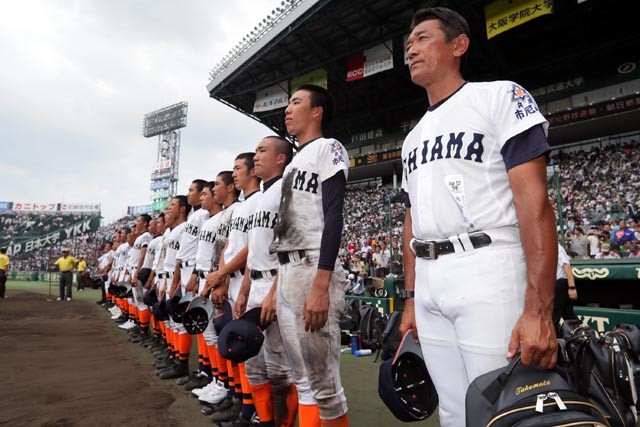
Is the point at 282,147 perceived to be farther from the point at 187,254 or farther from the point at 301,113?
the point at 187,254

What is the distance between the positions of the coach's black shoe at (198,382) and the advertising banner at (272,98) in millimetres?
18715

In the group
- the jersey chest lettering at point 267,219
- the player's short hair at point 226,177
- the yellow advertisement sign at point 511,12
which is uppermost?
the yellow advertisement sign at point 511,12

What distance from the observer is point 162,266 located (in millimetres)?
5895

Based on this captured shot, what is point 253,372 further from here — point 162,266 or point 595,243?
point 595,243

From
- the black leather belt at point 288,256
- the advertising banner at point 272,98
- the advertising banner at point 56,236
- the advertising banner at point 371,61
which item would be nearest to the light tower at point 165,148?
the advertising banner at point 56,236

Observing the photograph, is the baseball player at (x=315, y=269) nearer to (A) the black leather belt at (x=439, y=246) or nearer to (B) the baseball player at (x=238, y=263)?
(A) the black leather belt at (x=439, y=246)

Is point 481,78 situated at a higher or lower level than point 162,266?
higher

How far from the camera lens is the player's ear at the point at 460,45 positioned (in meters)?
1.77

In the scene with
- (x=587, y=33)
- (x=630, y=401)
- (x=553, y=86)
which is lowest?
(x=630, y=401)

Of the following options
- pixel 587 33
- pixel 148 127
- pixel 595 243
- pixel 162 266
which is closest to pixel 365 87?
pixel 587 33

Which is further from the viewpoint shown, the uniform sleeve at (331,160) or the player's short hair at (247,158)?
the player's short hair at (247,158)

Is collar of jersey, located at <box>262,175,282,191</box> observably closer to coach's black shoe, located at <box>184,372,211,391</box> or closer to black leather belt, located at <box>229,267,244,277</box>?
black leather belt, located at <box>229,267,244,277</box>

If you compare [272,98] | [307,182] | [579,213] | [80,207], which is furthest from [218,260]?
[80,207]

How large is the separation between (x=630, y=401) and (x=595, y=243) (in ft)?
22.8
